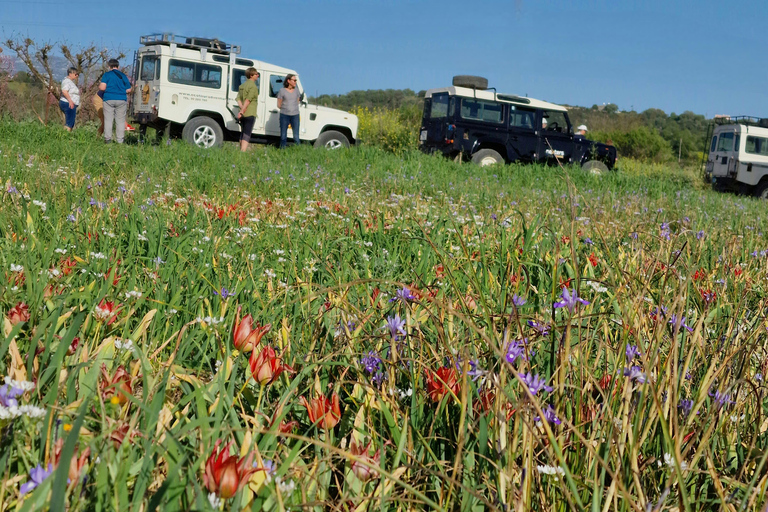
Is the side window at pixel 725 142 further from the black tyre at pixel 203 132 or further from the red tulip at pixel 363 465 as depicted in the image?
the red tulip at pixel 363 465

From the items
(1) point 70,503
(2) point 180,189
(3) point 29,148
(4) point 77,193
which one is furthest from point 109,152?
(1) point 70,503

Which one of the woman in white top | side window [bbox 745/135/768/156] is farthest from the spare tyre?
the woman in white top

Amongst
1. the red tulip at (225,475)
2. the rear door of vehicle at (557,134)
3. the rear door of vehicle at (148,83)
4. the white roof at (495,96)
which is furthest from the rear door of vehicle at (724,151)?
the red tulip at (225,475)

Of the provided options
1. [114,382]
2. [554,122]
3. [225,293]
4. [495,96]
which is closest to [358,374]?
[114,382]

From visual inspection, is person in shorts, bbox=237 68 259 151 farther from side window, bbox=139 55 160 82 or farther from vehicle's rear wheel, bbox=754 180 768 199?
vehicle's rear wheel, bbox=754 180 768 199

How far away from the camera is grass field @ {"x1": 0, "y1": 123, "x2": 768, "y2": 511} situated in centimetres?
102

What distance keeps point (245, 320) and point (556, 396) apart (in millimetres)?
725

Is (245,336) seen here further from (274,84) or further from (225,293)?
(274,84)

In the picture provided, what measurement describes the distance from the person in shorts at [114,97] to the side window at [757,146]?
A: 48.3ft

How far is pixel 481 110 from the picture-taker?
573 inches

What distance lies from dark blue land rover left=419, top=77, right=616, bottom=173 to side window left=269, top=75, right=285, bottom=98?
339 centimetres

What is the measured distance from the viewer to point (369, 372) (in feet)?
4.91

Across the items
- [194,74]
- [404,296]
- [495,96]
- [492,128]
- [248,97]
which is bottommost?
[404,296]

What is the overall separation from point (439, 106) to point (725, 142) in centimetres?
824
